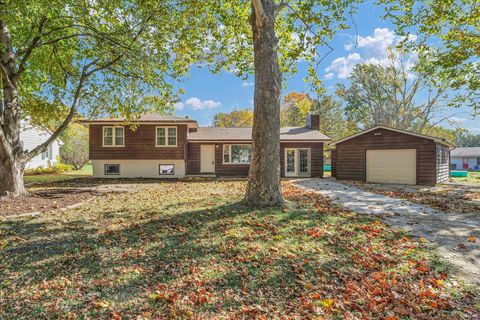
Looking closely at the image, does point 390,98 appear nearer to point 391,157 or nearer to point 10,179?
point 391,157

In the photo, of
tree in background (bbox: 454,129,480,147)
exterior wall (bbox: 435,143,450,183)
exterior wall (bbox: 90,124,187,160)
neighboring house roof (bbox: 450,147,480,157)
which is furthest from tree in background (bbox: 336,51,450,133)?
tree in background (bbox: 454,129,480,147)

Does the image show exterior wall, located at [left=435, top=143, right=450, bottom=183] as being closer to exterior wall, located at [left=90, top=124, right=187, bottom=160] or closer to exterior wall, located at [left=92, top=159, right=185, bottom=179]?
exterior wall, located at [left=90, top=124, right=187, bottom=160]

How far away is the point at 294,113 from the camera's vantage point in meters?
38.3

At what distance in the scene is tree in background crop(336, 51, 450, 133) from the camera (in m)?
26.8

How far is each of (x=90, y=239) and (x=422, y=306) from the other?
198 inches

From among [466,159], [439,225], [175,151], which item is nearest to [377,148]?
[439,225]

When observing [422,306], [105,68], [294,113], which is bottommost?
[422,306]

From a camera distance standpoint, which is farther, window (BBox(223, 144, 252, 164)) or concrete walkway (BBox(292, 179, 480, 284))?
window (BBox(223, 144, 252, 164))

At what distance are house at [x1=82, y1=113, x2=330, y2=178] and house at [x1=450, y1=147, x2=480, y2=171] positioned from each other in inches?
1494

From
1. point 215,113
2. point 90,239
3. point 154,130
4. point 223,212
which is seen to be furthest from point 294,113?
point 90,239

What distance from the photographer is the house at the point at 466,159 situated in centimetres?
4091

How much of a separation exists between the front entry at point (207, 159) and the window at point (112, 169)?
19.2 feet

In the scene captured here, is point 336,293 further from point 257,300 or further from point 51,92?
point 51,92

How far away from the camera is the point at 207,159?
64.3 ft
